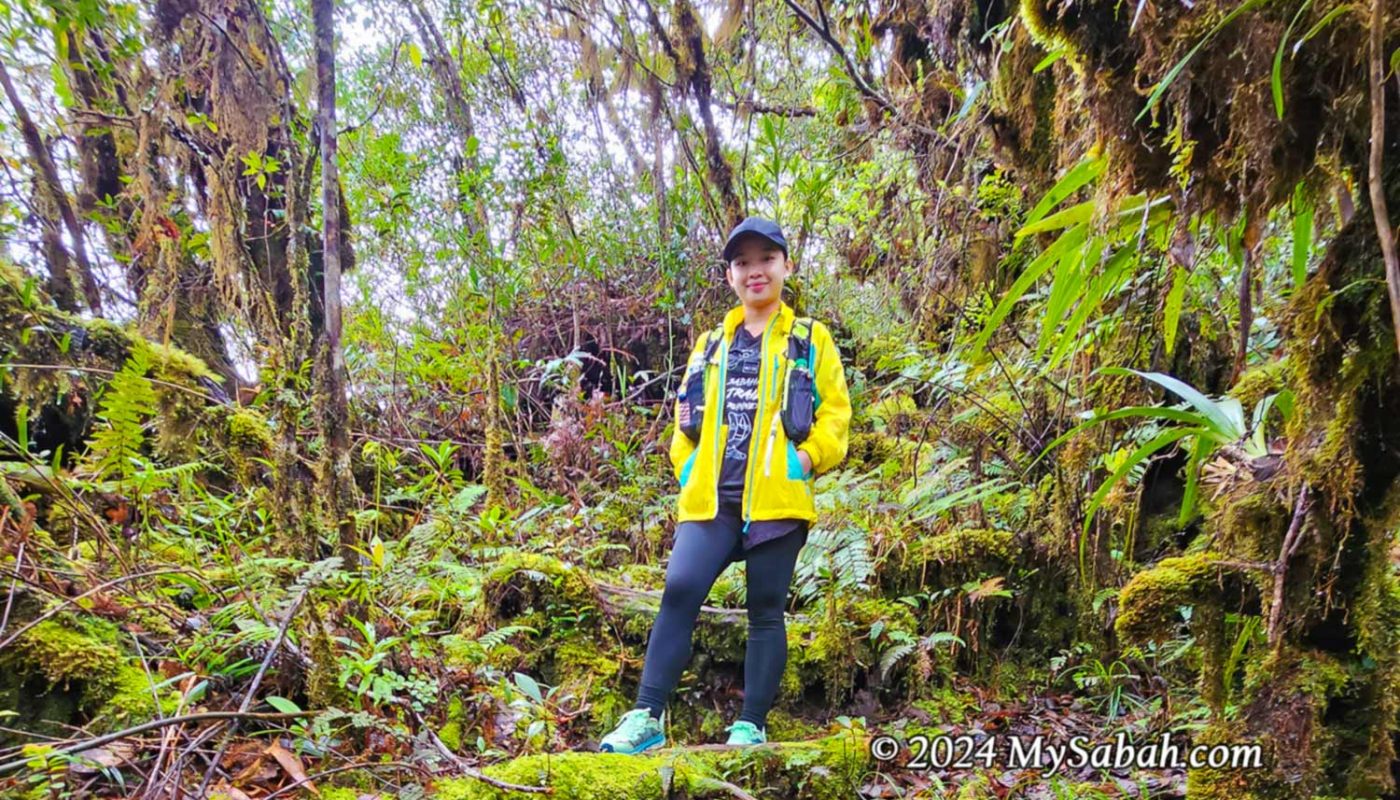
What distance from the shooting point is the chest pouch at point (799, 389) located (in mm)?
2865

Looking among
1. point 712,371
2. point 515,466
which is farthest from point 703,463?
point 515,466

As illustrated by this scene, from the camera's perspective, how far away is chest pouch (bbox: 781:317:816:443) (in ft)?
9.40

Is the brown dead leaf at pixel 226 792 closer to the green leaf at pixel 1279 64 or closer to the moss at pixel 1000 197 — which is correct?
the green leaf at pixel 1279 64

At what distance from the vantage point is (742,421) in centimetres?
302

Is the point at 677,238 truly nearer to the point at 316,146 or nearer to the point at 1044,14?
the point at 316,146

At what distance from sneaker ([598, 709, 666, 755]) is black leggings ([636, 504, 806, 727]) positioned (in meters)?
0.08

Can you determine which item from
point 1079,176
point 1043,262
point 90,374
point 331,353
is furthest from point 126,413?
point 1079,176

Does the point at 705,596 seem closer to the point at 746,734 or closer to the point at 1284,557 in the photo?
the point at 746,734

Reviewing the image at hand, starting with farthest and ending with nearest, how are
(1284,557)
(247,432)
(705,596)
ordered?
(247,432) → (705,596) → (1284,557)

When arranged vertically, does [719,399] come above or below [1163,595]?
above

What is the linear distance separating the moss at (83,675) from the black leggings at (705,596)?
63.4 inches

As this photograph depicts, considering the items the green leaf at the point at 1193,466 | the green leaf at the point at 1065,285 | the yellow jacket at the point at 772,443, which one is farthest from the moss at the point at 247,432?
the green leaf at the point at 1193,466

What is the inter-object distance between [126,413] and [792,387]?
2.59 m

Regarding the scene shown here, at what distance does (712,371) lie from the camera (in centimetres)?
311
